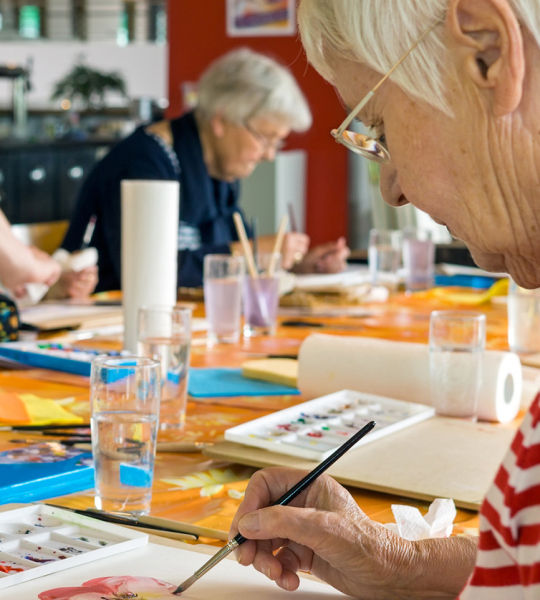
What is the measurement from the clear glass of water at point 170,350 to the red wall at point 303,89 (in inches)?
190

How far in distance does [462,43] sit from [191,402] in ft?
2.99

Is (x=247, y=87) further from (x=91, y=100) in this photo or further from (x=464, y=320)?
(x=91, y=100)

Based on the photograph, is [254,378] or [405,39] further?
[254,378]

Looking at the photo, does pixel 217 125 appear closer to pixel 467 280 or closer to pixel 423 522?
pixel 467 280

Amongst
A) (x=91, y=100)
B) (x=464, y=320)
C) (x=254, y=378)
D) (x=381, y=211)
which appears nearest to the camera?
(x=464, y=320)

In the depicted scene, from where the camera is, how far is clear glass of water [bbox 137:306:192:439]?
1331 mm

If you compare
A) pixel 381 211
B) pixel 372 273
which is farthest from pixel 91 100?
pixel 372 273

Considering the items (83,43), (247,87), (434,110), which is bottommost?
(434,110)

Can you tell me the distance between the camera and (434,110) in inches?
27.8

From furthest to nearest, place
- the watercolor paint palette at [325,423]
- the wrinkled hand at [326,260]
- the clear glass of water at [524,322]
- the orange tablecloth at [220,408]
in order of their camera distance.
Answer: the wrinkled hand at [326,260]
the clear glass of water at [524,322]
the watercolor paint palette at [325,423]
the orange tablecloth at [220,408]

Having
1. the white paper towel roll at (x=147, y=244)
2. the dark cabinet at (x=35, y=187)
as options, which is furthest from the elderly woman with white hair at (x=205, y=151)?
the dark cabinet at (x=35, y=187)

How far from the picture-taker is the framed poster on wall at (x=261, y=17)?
6203 millimetres

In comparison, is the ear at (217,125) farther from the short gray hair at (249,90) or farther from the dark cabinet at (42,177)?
the dark cabinet at (42,177)

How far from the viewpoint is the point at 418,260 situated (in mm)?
2818
